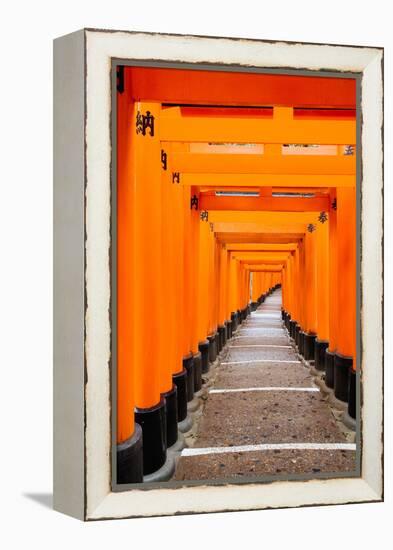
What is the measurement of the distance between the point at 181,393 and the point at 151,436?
80.4 inches

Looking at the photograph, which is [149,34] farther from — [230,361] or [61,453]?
[230,361]

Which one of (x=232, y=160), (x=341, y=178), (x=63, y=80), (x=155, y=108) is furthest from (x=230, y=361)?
(x=63, y=80)

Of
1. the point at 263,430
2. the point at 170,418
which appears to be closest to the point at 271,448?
the point at 263,430

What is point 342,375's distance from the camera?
785cm

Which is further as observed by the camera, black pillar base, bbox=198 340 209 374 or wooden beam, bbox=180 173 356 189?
black pillar base, bbox=198 340 209 374

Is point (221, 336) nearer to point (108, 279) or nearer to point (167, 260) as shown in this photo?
point (167, 260)

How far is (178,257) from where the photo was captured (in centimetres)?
646

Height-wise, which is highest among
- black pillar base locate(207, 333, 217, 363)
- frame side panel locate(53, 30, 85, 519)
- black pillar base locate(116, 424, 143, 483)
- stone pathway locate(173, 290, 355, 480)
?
frame side panel locate(53, 30, 85, 519)

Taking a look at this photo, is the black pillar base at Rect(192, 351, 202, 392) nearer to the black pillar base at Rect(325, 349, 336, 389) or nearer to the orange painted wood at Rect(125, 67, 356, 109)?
the black pillar base at Rect(325, 349, 336, 389)

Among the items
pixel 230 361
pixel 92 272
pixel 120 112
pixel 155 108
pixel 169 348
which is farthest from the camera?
pixel 230 361

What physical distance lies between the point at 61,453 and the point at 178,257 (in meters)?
3.70

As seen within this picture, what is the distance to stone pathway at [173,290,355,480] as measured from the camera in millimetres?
5352

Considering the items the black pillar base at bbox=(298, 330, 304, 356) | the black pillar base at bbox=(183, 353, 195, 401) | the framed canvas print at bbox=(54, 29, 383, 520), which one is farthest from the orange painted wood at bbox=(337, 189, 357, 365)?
the black pillar base at bbox=(298, 330, 304, 356)

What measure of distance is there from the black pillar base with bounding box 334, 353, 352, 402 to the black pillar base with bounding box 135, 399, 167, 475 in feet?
12.9
